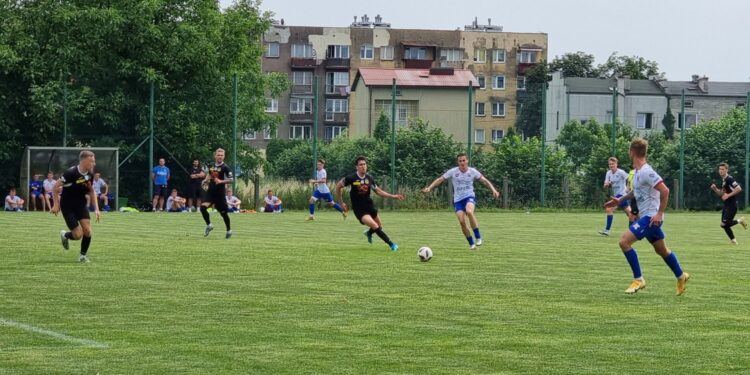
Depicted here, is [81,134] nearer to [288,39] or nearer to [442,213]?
[442,213]

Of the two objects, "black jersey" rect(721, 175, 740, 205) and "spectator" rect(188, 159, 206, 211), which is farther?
"spectator" rect(188, 159, 206, 211)

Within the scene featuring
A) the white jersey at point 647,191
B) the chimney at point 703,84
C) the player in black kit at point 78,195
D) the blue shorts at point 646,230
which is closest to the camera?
the blue shorts at point 646,230

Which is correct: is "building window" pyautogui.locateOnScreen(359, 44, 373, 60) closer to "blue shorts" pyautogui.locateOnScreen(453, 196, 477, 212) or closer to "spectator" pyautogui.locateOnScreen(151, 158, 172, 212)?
"spectator" pyautogui.locateOnScreen(151, 158, 172, 212)

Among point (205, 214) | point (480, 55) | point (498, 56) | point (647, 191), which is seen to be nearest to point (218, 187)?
point (205, 214)

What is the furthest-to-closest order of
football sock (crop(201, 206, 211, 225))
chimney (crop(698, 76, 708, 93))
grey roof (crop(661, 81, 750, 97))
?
chimney (crop(698, 76, 708, 93)) → grey roof (crop(661, 81, 750, 97)) → football sock (crop(201, 206, 211, 225))

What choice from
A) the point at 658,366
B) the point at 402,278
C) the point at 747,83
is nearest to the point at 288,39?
the point at 747,83

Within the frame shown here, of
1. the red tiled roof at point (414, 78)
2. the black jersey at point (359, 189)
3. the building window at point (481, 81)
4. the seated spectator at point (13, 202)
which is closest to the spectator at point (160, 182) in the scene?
the seated spectator at point (13, 202)

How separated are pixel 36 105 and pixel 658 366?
40.7 m

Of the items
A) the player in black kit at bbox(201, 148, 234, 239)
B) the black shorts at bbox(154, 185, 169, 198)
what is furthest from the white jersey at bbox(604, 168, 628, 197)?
the black shorts at bbox(154, 185, 169, 198)

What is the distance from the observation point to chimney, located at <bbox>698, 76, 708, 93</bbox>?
12044 centimetres

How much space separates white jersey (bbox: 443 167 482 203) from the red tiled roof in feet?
188

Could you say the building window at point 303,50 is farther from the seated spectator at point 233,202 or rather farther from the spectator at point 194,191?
the seated spectator at point 233,202

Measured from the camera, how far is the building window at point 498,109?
421ft

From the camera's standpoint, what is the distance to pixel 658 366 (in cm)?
1041
